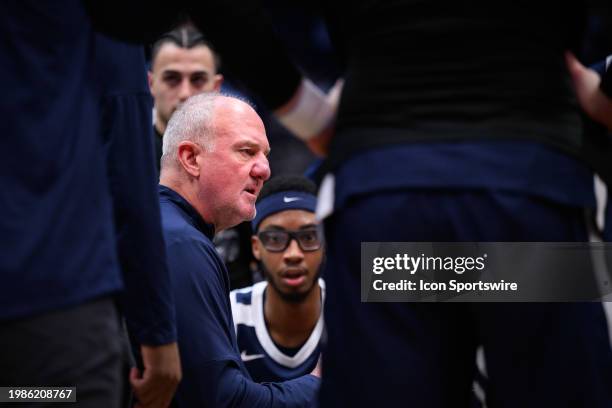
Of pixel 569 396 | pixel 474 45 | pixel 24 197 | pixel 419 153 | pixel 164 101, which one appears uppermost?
pixel 164 101

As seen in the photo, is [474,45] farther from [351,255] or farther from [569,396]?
[569,396]

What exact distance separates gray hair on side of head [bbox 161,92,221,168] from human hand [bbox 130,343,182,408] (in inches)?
55.0

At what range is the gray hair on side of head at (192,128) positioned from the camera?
11.4 ft

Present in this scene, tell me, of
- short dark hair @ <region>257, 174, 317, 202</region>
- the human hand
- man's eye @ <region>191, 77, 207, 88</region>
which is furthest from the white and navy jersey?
the human hand

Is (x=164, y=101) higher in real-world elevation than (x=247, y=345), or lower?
higher

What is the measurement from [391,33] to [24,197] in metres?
0.75

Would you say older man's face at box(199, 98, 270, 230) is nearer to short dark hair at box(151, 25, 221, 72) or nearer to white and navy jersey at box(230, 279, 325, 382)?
white and navy jersey at box(230, 279, 325, 382)

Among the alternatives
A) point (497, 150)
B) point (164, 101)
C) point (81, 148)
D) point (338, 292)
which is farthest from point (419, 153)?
point (164, 101)

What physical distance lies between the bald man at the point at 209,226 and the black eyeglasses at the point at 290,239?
1094mm

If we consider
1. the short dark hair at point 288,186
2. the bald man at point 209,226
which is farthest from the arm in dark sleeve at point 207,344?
the short dark hair at point 288,186

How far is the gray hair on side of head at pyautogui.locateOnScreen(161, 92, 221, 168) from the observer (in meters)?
3.48

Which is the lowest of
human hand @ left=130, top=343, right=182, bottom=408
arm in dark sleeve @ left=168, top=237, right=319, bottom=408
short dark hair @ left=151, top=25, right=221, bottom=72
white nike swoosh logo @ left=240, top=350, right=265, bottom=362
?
human hand @ left=130, top=343, right=182, bottom=408

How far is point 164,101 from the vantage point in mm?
5375

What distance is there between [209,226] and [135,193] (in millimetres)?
1424
